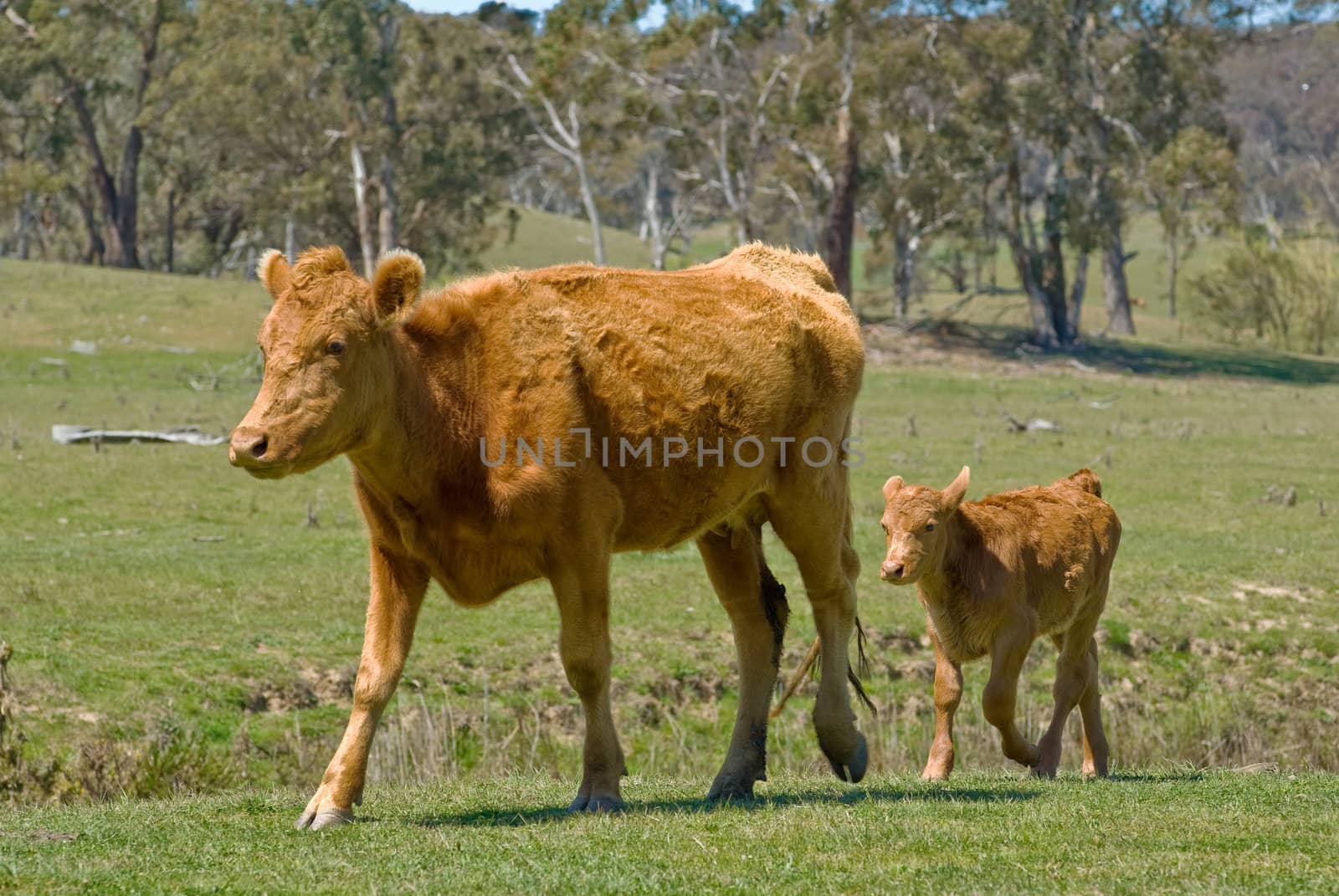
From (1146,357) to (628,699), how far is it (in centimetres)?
3906

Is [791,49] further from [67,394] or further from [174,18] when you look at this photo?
[67,394]

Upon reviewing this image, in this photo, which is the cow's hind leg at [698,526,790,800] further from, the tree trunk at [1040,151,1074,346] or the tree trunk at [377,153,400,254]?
the tree trunk at [377,153,400,254]

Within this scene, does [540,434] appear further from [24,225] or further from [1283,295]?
[24,225]

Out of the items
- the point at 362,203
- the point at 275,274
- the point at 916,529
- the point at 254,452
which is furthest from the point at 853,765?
the point at 362,203

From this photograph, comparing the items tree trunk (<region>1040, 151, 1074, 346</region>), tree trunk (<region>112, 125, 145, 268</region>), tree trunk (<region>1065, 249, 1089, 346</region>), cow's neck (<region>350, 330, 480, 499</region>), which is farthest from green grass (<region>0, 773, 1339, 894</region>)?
tree trunk (<region>112, 125, 145, 268</region>)

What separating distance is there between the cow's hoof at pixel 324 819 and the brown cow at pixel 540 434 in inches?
0.6

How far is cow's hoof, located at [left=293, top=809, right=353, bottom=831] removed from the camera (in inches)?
299

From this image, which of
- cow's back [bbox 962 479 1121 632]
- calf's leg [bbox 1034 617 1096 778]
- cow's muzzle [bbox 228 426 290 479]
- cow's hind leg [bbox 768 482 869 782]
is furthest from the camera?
cow's back [bbox 962 479 1121 632]

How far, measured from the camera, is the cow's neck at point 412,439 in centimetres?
787

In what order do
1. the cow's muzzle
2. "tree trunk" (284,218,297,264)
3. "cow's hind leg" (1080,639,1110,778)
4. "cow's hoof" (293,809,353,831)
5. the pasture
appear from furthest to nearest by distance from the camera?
1. "tree trunk" (284,218,297,264)
2. "cow's hind leg" (1080,639,1110,778)
3. "cow's hoof" (293,809,353,831)
4. the cow's muzzle
5. the pasture

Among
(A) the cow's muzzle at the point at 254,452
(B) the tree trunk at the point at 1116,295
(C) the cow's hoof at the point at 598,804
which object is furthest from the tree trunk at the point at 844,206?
(A) the cow's muzzle at the point at 254,452

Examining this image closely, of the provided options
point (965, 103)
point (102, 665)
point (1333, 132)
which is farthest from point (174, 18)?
point (1333, 132)

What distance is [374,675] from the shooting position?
7.93 m

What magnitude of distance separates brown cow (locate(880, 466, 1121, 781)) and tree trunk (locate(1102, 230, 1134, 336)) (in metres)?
54.1
